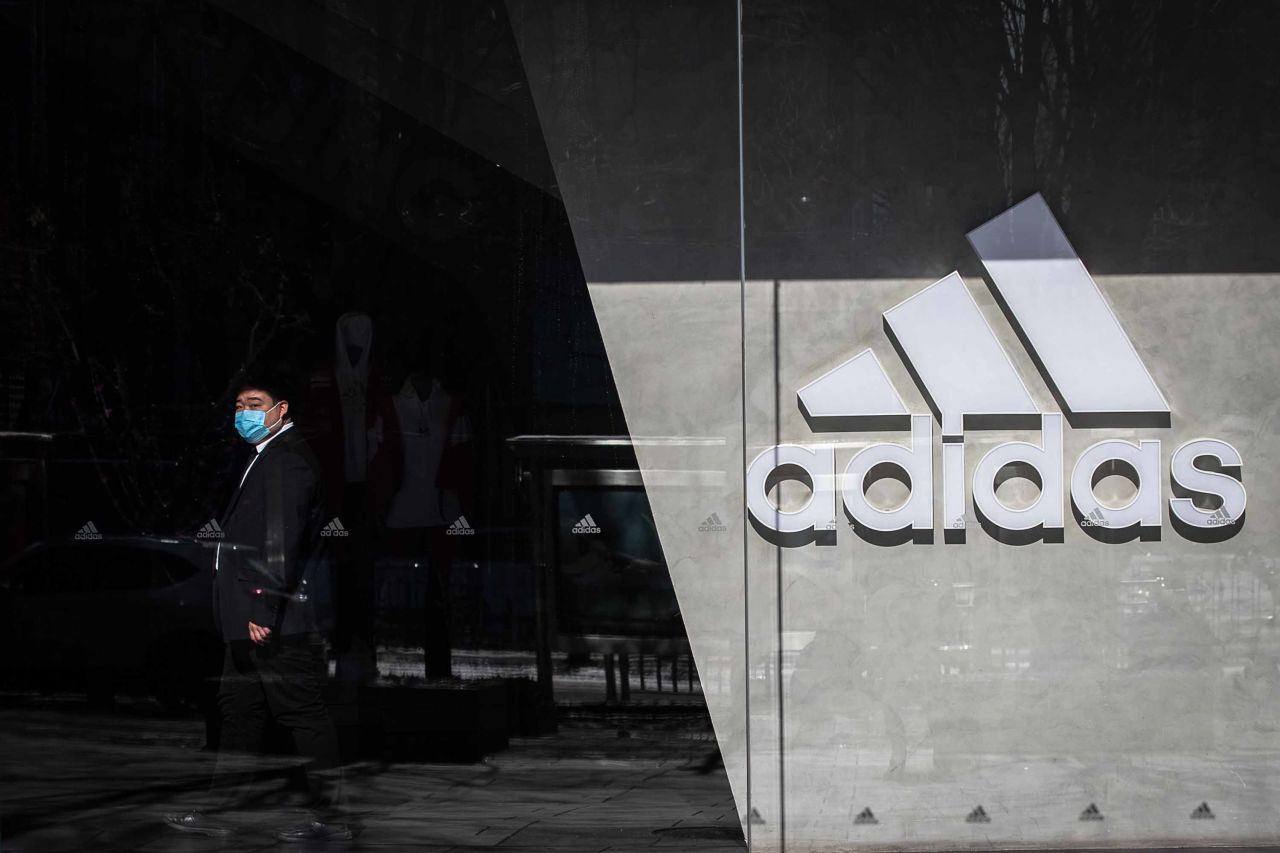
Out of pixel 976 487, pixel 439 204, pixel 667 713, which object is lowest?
pixel 667 713

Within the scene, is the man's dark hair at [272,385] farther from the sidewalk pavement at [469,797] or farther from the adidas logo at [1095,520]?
the adidas logo at [1095,520]

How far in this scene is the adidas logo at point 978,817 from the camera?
7691mm

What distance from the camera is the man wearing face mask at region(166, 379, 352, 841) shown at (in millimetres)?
7676

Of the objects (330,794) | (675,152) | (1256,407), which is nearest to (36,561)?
(330,794)

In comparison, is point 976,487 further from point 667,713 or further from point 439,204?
point 439,204

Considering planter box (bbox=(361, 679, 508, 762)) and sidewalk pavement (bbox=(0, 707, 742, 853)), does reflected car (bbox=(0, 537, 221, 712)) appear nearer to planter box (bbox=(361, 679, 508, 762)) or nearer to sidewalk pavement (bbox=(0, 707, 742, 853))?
sidewalk pavement (bbox=(0, 707, 742, 853))

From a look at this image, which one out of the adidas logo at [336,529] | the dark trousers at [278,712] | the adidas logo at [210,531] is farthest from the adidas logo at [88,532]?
the adidas logo at [336,529]

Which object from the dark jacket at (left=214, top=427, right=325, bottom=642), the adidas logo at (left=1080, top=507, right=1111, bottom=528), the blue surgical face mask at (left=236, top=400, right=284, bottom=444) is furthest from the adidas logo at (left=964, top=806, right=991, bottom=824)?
the blue surgical face mask at (left=236, top=400, right=284, bottom=444)

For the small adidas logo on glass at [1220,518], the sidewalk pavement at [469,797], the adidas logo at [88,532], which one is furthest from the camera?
the adidas logo at [88,532]

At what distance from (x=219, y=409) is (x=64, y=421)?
76 cm

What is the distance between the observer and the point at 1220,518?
777cm

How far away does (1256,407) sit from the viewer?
25.5 feet

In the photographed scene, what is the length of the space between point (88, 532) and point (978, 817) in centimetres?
439

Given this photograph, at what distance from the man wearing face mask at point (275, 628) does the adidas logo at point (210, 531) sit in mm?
89
